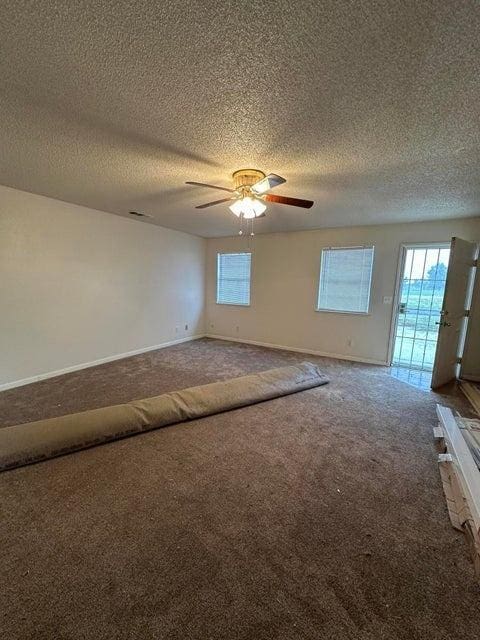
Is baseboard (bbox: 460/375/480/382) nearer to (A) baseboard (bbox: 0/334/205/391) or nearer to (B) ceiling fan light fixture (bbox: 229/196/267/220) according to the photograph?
(B) ceiling fan light fixture (bbox: 229/196/267/220)

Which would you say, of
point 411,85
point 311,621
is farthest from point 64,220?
point 311,621

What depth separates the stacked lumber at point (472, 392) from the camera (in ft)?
10.2

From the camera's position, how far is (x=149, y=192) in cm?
315

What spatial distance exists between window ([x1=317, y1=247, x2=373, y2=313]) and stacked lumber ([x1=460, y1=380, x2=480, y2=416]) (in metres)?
1.69

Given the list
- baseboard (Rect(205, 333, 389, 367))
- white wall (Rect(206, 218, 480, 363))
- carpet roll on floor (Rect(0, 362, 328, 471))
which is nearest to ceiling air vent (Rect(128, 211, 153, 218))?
white wall (Rect(206, 218, 480, 363))

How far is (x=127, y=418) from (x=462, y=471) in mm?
2560

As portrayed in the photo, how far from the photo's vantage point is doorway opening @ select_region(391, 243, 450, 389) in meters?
4.26

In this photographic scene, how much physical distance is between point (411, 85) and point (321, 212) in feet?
8.01

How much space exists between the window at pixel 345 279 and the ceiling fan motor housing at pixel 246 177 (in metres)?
2.74

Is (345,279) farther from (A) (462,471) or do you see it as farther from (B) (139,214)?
(B) (139,214)

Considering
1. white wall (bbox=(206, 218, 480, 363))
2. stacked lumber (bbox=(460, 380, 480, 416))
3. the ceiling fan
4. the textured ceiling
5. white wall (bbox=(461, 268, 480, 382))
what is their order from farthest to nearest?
white wall (bbox=(206, 218, 480, 363)) → white wall (bbox=(461, 268, 480, 382)) → stacked lumber (bbox=(460, 380, 480, 416)) → the ceiling fan → the textured ceiling

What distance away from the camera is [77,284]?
392 centimetres

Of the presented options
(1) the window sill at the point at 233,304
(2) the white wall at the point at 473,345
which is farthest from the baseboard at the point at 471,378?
(1) the window sill at the point at 233,304

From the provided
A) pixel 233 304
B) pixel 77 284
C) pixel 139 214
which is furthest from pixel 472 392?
pixel 77 284
